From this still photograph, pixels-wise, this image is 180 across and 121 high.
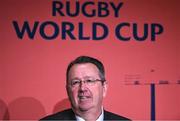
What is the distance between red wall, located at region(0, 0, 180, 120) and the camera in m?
2.40

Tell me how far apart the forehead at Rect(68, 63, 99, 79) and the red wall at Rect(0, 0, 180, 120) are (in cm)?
62

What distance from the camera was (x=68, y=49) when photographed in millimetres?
2443

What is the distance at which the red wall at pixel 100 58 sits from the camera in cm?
240

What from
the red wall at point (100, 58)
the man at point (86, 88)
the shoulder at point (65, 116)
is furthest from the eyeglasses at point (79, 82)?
the red wall at point (100, 58)

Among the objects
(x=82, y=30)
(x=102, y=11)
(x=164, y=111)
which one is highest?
(x=102, y=11)

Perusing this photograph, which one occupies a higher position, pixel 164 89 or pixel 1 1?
pixel 1 1

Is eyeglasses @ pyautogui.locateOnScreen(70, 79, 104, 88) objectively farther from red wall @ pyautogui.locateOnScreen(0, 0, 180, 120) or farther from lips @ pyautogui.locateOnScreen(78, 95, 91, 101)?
red wall @ pyautogui.locateOnScreen(0, 0, 180, 120)

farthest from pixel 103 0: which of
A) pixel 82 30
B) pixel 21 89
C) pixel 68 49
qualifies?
pixel 21 89

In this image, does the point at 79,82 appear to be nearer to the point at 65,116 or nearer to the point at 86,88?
the point at 86,88

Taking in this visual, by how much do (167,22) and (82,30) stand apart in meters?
0.70

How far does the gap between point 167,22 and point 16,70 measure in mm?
1272

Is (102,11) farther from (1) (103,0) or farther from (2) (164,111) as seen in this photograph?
(2) (164,111)

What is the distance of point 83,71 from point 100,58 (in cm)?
68

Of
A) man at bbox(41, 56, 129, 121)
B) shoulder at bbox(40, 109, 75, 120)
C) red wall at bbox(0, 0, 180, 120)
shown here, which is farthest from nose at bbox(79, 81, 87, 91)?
red wall at bbox(0, 0, 180, 120)
